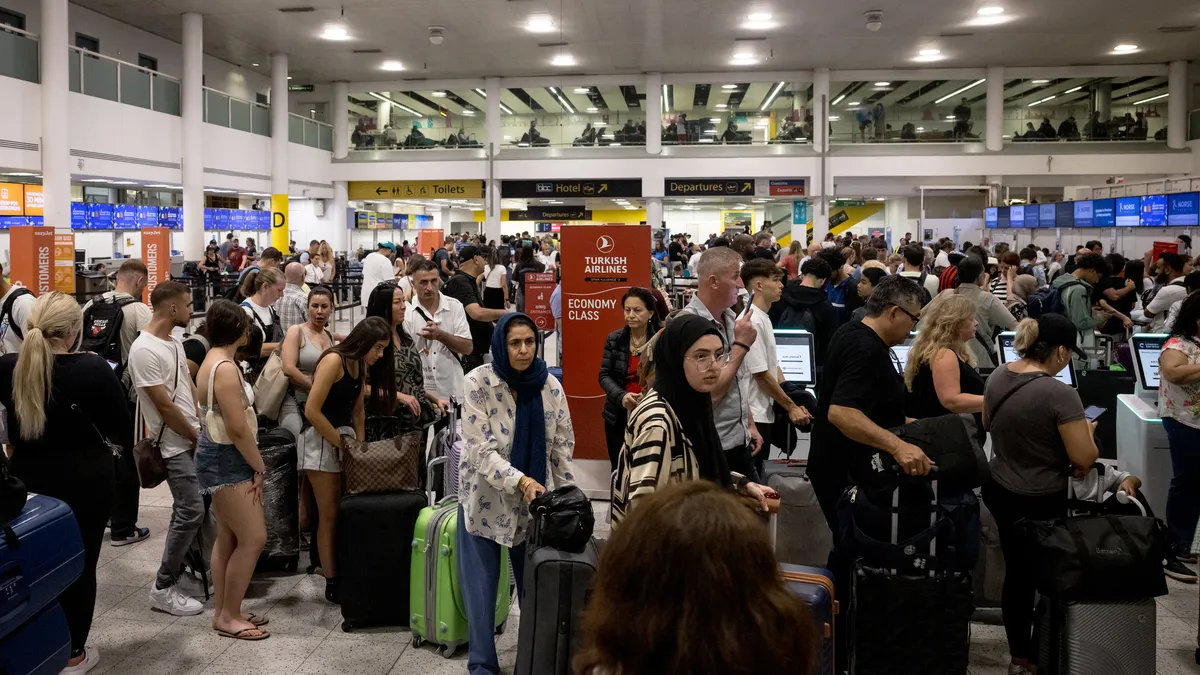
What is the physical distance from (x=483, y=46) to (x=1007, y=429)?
65.4 ft

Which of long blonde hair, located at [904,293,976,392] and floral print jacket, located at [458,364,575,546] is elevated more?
long blonde hair, located at [904,293,976,392]

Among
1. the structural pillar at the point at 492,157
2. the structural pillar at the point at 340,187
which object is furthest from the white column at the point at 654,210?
the structural pillar at the point at 340,187

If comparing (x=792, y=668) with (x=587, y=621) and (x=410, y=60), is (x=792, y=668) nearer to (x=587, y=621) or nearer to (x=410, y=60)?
(x=587, y=621)

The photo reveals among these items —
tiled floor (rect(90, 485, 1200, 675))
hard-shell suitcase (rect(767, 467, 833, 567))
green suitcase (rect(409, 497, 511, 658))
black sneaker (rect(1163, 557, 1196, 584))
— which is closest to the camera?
tiled floor (rect(90, 485, 1200, 675))

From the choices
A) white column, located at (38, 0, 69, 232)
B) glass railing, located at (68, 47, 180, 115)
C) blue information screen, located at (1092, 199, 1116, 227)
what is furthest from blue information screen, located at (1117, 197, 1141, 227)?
glass railing, located at (68, 47, 180, 115)

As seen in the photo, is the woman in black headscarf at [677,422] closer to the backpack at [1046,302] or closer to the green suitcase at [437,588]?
the green suitcase at [437,588]

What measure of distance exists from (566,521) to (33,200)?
18.6 metres

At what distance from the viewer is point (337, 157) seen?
25875 millimetres

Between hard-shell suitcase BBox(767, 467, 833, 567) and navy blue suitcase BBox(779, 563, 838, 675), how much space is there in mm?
1679

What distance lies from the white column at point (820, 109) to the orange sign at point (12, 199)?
59.4ft

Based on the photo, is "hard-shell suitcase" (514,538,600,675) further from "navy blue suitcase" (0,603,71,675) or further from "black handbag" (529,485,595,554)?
"navy blue suitcase" (0,603,71,675)

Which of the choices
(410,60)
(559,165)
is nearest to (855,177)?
(559,165)

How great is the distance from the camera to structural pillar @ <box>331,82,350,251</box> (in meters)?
25.9

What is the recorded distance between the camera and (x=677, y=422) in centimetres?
289
